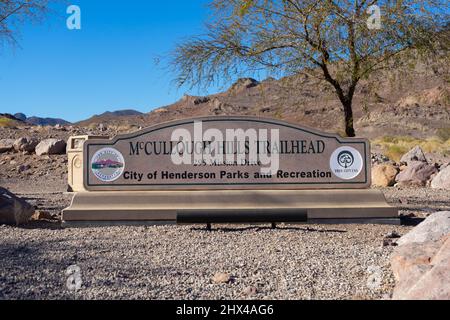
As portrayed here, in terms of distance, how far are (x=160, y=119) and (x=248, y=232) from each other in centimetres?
5481

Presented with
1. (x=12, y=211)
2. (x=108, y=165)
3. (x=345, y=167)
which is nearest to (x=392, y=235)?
(x=345, y=167)

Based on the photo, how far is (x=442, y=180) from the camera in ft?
55.0

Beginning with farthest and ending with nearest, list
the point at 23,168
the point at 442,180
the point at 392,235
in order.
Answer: the point at 23,168, the point at 442,180, the point at 392,235

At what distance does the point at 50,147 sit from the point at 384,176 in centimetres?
1502

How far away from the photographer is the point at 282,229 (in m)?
8.83

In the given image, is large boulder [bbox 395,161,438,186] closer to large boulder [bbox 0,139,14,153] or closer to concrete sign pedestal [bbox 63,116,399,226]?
concrete sign pedestal [bbox 63,116,399,226]

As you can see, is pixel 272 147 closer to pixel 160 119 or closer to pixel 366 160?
pixel 366 160

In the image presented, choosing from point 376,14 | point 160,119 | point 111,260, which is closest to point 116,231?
point 111,260

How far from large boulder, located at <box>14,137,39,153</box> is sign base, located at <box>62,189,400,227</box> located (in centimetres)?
1925

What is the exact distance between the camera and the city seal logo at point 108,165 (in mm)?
9516

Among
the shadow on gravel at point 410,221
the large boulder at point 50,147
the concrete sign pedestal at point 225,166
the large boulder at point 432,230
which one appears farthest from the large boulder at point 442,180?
the large boulder at point 50,147

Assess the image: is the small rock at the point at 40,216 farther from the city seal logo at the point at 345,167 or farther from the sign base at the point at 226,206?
the city seal logo at the point at 345,167

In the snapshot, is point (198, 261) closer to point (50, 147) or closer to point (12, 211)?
point (12, 211)

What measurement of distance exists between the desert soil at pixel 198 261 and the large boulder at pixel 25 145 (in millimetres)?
18883
